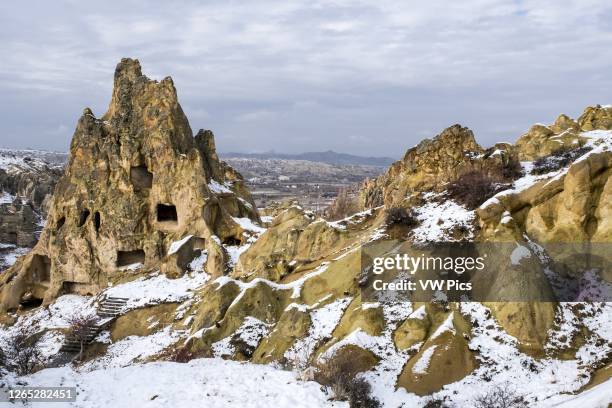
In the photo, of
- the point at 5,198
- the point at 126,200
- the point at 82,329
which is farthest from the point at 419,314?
the point at 5,198

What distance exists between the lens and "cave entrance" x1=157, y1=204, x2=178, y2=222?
42.6 meters

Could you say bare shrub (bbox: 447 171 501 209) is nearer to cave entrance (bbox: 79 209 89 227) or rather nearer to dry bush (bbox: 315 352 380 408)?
dry bush (bbox: 315 352 380 408)

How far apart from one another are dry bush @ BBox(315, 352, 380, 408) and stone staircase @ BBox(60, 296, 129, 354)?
20.9 m

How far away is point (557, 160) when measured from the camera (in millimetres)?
→ 26156

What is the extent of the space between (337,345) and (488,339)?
5.97 metres

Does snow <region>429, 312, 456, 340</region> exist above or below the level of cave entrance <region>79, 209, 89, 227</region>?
below

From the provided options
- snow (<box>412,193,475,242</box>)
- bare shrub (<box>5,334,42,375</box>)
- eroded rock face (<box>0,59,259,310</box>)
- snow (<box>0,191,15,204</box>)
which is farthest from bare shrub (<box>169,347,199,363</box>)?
snow (<box>0,191,15,204</box>)

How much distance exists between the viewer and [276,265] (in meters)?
30.2

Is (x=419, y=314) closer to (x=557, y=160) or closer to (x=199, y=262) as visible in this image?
(x=557, y=160)

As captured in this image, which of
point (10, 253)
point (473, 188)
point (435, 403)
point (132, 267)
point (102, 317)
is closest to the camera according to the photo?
point (435, 403)

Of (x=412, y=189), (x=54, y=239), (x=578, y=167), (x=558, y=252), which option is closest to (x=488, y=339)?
(x=558, y=252)

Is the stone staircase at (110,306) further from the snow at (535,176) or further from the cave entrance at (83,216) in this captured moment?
the snow at (535,176)

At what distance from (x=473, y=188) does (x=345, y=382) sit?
13.0 meters

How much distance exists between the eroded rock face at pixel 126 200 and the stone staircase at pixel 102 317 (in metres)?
4.23
